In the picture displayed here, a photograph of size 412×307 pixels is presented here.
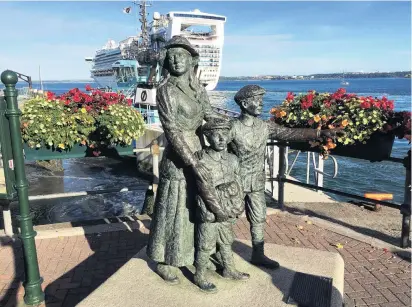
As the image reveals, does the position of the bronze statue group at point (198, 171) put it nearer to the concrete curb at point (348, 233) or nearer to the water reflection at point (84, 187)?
the concrete curb at point (348, 233)

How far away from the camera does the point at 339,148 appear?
5398 millimetres

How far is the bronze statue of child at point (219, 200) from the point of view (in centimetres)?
330

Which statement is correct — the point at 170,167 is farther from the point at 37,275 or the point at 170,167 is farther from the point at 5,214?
the point at 5,214

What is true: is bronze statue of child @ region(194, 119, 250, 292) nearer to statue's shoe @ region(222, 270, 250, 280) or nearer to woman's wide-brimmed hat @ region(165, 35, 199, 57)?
statue's shoe @ region(222, 270, 250, 280)

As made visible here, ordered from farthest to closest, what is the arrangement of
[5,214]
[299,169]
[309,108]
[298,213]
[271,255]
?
[299,169]
[298,213]
[5,214]
[309,108]
[271,255]

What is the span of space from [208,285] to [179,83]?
1.93m

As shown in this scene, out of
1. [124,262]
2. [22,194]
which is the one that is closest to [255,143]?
[22,194]

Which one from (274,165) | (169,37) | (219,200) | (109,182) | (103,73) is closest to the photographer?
(219,200)

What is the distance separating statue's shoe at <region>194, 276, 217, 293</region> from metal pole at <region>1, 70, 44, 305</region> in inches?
80.3

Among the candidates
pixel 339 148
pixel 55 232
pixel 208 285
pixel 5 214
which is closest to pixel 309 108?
pixel 339 148

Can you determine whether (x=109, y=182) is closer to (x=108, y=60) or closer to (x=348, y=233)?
(x=348, y=233)

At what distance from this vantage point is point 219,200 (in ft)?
11.0

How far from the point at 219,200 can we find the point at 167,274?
0.99m

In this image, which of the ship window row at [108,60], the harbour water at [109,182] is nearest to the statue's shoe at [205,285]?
the harbour water at [109,182]
